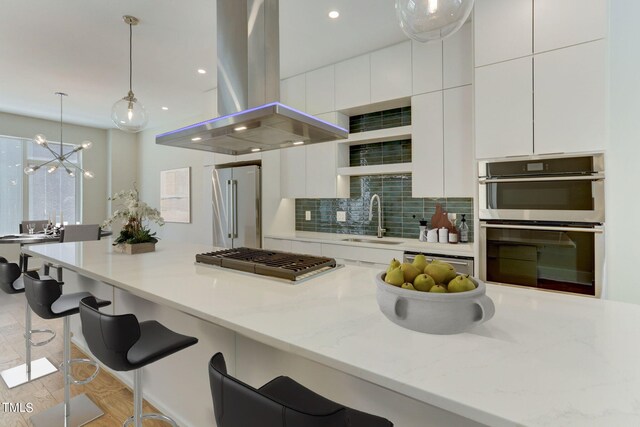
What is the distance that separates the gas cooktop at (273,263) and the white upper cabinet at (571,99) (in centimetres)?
172

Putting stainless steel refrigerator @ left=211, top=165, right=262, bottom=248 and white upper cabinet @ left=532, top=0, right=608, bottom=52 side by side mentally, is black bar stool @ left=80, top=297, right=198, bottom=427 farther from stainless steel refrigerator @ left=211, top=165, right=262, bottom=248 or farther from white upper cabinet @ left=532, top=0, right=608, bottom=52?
white upper cabinet @ left=532, top=0, right=608, bottom=52

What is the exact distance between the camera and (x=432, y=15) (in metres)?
1.29

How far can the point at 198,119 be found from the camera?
19.5 feet

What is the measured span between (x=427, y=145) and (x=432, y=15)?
6.01 ft

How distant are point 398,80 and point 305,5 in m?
1.13

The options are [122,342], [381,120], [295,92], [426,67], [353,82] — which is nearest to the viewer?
[122,342]

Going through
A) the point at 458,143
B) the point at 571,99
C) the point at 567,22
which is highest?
the point at 567,22

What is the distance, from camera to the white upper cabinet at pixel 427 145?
2963 mm

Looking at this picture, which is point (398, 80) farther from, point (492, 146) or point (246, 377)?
point (246, 377)

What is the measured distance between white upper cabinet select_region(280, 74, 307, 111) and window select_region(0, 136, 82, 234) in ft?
16.7

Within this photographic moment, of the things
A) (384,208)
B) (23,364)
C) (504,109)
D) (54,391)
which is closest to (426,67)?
A: (504,109)

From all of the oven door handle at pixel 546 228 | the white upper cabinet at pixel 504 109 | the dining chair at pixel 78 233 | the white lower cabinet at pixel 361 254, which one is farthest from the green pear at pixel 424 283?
the dining chair at pixel 78 233

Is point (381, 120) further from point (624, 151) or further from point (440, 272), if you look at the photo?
point (440, 272)

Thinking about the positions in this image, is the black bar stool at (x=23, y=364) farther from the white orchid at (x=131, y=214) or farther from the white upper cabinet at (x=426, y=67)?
the white upper cabinet at (x=426, y=67)
